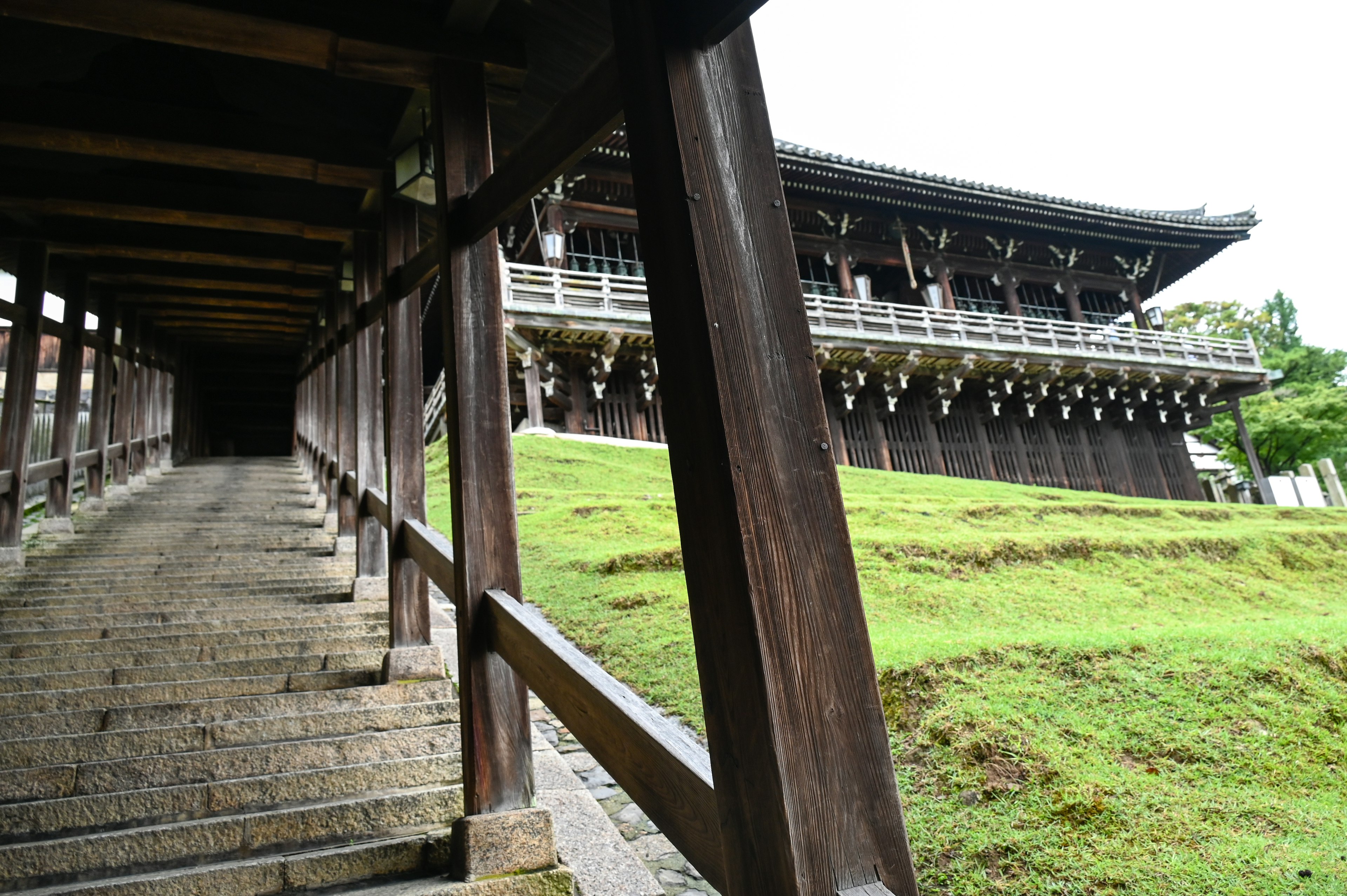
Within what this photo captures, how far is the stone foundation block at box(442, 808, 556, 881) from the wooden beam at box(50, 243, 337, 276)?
5996 mm

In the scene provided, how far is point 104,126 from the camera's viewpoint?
432cm

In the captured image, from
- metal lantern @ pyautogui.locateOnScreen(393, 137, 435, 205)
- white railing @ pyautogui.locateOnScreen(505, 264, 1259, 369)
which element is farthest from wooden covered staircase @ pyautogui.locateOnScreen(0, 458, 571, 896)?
white railing @ pyautogui.locateOnScreen(505, 264, 1259, 369)

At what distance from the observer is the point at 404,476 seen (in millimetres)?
4230

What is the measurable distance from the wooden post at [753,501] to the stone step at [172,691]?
331cm

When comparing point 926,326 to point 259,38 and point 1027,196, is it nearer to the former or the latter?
point 1027,196

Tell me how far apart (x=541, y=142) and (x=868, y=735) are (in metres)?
1.81

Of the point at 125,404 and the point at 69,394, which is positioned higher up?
the point at 125,404

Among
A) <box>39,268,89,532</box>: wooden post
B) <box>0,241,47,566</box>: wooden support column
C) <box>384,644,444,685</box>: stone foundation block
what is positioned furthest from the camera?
<box>39,268,89,532</box>: wooden post

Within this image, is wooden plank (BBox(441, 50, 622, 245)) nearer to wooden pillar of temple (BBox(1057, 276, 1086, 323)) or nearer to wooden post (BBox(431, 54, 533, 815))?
wooden post (BBox(431, 54, 533, 815))

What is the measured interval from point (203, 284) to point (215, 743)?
627 centimetres

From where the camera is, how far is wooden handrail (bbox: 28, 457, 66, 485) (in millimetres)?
7047

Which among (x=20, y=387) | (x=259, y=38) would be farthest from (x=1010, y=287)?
(x=20, y=387)

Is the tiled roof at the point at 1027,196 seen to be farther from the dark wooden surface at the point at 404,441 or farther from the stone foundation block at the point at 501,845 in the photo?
the stone foundation block at the point at 501,845

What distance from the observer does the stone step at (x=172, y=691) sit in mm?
3578
